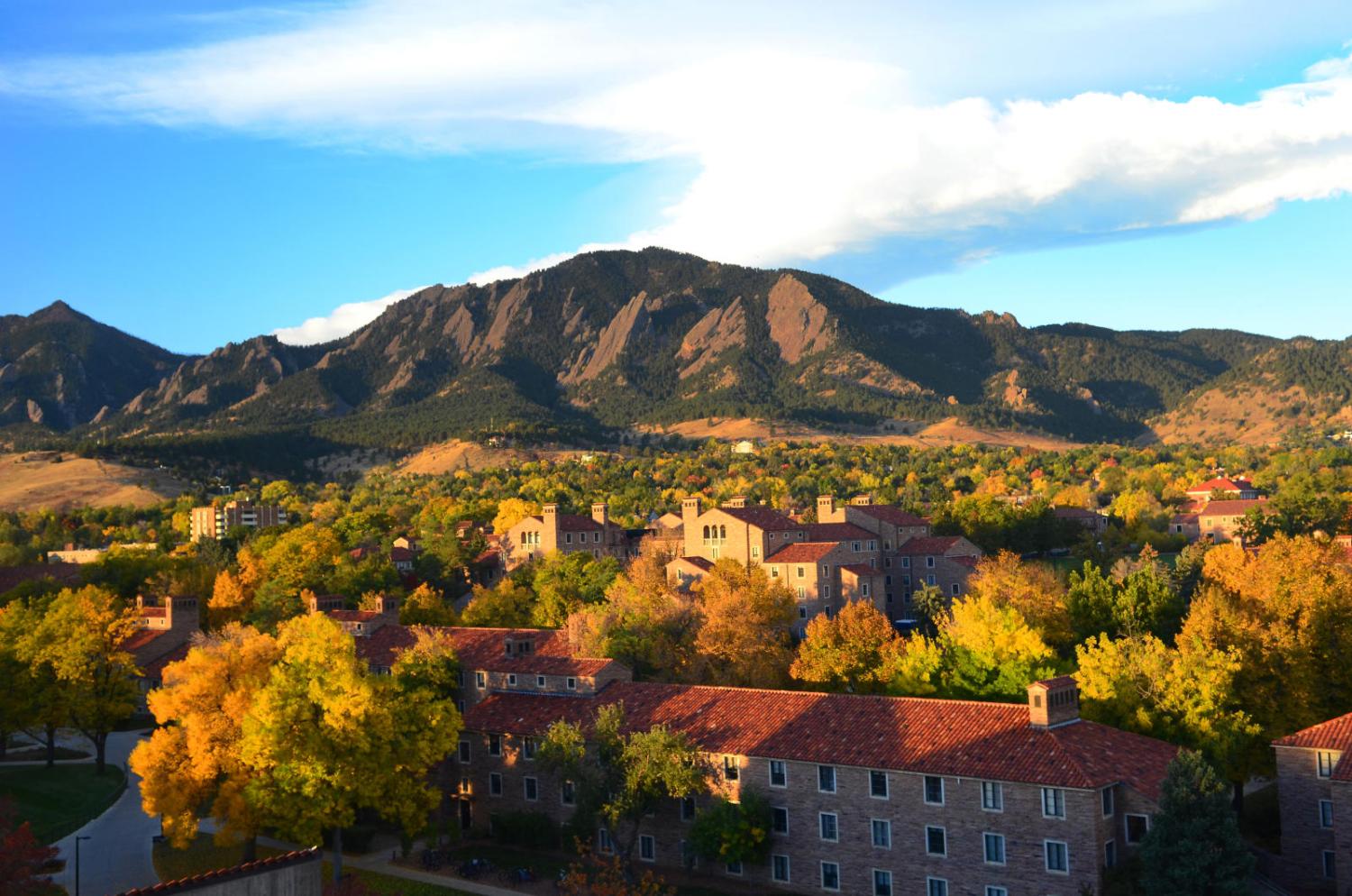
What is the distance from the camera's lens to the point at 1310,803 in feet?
145

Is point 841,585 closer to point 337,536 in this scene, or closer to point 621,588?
point 621,588

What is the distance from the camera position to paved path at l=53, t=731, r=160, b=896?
157ft

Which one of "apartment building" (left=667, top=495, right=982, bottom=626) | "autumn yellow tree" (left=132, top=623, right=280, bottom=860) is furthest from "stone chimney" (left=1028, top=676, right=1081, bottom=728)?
"apartment building" (left=667, top=495, right=982, bottom=626)

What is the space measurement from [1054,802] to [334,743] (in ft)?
87.9

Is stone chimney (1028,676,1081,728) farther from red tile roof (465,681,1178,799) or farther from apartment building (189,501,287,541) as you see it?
apartment building (189,501,287,541)

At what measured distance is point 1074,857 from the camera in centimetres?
4041

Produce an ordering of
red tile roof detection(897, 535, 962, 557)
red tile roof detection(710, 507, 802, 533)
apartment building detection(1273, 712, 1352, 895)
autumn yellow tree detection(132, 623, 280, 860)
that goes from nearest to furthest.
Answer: apartment building detection(1273, 712, 1352, 895) < autumn yellow tree detection(132, 623, 280, 860) < red tile roof detection(710, 507, 802, 533) < red tile roof detection(897, 535, 962, 557)

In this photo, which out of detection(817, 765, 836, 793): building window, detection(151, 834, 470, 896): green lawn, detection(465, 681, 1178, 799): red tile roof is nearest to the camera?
detection(465, 681, 1178, 799): red tile roof

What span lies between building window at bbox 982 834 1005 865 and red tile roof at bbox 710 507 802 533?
54911 millimetres

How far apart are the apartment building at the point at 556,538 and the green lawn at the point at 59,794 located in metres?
50.3

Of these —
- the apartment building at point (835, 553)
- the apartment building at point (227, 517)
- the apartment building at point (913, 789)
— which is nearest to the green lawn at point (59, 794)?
the apartment building at point (913, 789)

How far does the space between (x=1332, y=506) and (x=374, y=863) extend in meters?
96.8

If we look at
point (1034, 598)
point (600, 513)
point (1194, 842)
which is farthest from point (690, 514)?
point (1194, 842)

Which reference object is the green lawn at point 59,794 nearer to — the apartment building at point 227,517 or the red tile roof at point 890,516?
the red tile roof at point 890,516
